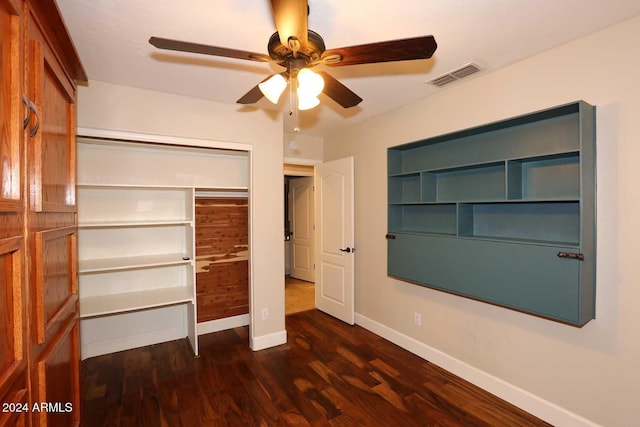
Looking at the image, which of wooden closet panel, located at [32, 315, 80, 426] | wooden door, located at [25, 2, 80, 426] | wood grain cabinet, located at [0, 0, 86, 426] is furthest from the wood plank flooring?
wood grain cabinet, located at [0, 0, 86, 426]

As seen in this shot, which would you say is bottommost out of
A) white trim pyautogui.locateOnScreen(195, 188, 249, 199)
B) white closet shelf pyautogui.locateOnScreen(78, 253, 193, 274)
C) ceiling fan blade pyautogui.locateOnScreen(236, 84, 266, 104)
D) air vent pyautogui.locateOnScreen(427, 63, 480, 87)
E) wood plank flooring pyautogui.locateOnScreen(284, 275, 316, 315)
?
wood plank flooring pyautogui.locateOnScreen(284, 275, 316, 315)

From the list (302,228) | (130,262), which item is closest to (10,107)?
(130,262)

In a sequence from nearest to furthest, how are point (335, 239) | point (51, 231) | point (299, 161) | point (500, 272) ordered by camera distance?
point (51, 231) → point (500, 272) → point (335, 239) → point (299, 161)

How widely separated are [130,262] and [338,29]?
2.72m

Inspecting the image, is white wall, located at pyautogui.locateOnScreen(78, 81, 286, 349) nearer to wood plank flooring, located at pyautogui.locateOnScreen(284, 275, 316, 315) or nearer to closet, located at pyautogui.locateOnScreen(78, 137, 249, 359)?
closet, located at pyautogui.locateOnScreen(78, 137, 249, 359)

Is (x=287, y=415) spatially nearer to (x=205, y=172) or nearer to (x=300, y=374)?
(x=300, y=374)

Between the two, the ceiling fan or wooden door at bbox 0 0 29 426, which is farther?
the ceiling fan

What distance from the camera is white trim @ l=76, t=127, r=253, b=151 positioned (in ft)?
8.43

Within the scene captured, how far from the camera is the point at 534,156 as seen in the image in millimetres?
2037

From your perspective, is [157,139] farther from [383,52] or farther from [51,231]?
[383,52]

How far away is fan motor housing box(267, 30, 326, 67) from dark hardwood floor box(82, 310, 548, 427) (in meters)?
2.31

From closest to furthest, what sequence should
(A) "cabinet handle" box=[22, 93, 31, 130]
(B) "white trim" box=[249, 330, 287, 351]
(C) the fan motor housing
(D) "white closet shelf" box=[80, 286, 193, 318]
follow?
1. (A) "cabinet handle" box=[22, 93, 31, 130]
2. (C) the fan motor housing
3. (D) "white closet shelf" box=[80, 286, 193, 318]
4. (B) "white trim" box=[249, 330, 287, 351]

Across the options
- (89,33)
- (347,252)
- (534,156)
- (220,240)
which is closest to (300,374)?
(347,252)

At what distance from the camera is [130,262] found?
2.93 m
